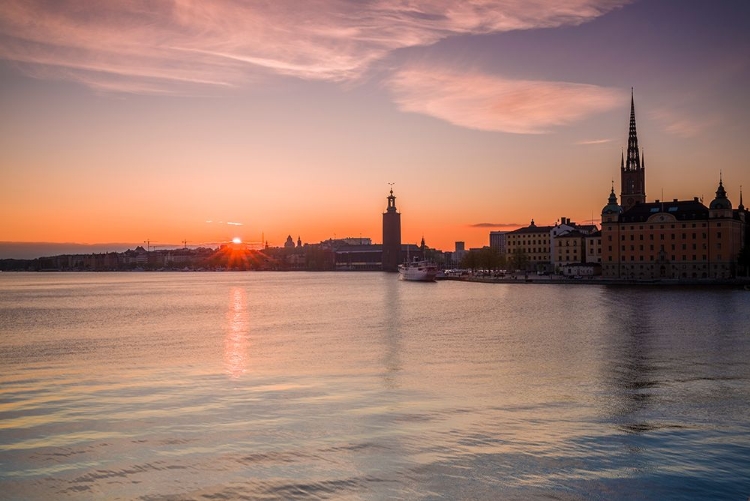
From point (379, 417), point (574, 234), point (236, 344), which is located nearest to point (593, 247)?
point (574, 234)

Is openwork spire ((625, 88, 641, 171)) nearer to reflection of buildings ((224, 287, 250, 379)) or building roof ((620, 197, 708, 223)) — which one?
building roof ((620, 197, 708, 223))

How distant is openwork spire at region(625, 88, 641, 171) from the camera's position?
174 m

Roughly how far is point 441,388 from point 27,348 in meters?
24.9

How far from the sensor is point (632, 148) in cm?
17750

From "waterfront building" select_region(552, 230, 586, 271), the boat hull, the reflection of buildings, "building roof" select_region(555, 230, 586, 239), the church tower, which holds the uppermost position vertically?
the church tower

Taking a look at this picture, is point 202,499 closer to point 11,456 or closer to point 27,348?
point 11,456

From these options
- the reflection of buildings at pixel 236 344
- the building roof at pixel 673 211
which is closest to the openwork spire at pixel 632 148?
the building roof at pixel 673 211

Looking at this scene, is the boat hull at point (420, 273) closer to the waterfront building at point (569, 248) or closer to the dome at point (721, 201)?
the waterfront building at point (569, 248)

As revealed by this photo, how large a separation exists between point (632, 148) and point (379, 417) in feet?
573

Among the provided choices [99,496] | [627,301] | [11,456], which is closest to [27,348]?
[11,456]

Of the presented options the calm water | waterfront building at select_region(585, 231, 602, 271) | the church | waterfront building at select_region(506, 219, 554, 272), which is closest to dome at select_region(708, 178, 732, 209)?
the church

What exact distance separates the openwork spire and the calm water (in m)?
145

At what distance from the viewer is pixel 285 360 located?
30.8 meters

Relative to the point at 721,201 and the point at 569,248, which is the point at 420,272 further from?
the point at 721,201
